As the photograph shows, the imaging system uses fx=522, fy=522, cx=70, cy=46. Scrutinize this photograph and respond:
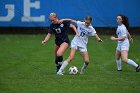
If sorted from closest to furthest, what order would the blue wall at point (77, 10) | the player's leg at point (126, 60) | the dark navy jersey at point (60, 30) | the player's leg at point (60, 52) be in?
the player's leg at point (60, 52), the dark navy jersey at point (60, 30), the player's leg at point (126, 60), the blue wall at point (77, 10)

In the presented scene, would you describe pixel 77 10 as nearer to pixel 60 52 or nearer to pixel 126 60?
pixel 126 60

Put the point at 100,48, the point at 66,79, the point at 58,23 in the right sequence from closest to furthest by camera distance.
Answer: the point at 66,79 → the point at 58,23 → the point at 100,48

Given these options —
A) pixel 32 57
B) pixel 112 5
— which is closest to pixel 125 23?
pixel 32 57

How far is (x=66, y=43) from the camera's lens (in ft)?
55.2

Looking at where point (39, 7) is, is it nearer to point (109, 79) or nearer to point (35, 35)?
point (35, 35)

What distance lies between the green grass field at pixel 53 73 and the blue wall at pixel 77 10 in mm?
5401

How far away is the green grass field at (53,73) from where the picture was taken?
44.5 ft

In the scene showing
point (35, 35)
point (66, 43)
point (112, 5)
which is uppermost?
point (66, 43)

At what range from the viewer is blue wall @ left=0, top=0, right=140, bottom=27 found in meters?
32.2

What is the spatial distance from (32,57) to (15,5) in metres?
11.2

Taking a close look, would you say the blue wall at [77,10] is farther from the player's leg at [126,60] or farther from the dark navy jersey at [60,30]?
the dark navy jersey at [60,30]

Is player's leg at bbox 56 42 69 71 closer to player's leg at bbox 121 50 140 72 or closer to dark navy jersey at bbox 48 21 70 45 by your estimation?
dark navy jersey at bbox 48 21 70 45

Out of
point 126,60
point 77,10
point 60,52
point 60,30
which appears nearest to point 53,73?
point 60,52

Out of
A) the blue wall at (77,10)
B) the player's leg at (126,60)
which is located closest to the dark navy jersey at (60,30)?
the player's leg at (126,60)
